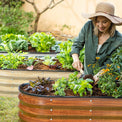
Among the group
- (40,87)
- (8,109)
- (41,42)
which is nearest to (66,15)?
(41,42)

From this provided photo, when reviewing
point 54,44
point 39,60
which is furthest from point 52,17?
point 39,60

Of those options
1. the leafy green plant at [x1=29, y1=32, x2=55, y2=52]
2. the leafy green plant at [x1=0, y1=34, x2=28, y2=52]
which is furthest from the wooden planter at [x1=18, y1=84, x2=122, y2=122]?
the leafy green plant at [x1=29, y1=32, x2=55, y2=52]

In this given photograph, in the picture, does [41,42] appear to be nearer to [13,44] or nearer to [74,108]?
[13,44]

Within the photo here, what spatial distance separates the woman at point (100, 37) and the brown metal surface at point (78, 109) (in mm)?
638

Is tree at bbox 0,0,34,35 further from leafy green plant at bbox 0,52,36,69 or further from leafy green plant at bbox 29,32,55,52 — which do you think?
leafy green plant at bbox 0,52,36,69

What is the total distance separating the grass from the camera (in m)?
3.66

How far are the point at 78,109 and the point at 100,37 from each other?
115cm

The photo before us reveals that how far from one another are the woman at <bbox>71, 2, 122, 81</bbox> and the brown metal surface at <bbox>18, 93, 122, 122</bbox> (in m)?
0.64

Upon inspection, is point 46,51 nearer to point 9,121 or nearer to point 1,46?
point 1,46

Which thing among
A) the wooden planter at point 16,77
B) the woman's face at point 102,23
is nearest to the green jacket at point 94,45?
the woman's face at point 102,23

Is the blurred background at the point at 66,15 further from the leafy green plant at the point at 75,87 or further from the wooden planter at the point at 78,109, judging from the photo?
the wooden planter at the point at 78,109

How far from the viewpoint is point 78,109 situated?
Result: 269 cm

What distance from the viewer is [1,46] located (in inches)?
235

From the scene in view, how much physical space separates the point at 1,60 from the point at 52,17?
21.9 ft
